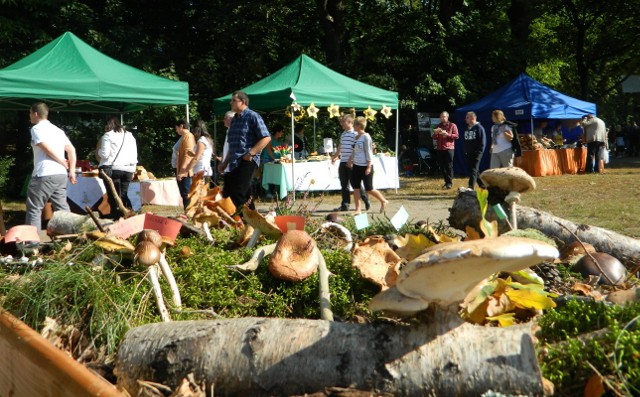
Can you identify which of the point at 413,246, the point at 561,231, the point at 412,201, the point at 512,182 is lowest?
the point at 412,201

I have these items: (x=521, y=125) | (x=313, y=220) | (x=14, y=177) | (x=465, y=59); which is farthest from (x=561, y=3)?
(x=313, y=220)

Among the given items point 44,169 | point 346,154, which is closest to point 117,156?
point 44,169

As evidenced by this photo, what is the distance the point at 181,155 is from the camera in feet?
33.2

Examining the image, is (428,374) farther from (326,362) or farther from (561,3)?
(561,3)

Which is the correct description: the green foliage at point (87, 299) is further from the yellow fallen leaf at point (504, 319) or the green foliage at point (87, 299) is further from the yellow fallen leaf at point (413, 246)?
the yellow fallen leaf at point (504, 319)

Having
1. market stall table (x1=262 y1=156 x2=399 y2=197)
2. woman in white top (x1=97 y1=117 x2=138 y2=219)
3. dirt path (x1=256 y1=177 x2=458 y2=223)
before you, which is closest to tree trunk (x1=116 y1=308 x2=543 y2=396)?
dirt path (x1=256 y1=177 x2=458 y2=223)

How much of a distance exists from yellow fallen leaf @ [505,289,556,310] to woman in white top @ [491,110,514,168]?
1051 centimetres

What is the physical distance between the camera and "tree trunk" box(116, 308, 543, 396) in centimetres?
194

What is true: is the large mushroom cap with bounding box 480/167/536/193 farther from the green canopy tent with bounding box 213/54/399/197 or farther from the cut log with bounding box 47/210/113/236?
the green canopy tent with bounding box 213/54/399/197

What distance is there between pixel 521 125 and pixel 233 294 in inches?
718

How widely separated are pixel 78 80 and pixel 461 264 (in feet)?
30.0

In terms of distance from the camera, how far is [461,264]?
5.63 ft

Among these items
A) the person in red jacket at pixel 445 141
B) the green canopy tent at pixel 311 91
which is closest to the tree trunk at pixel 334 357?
the green canopy tent at pixel 311 91

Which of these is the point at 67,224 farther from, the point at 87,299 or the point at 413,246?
the point at 413,246
